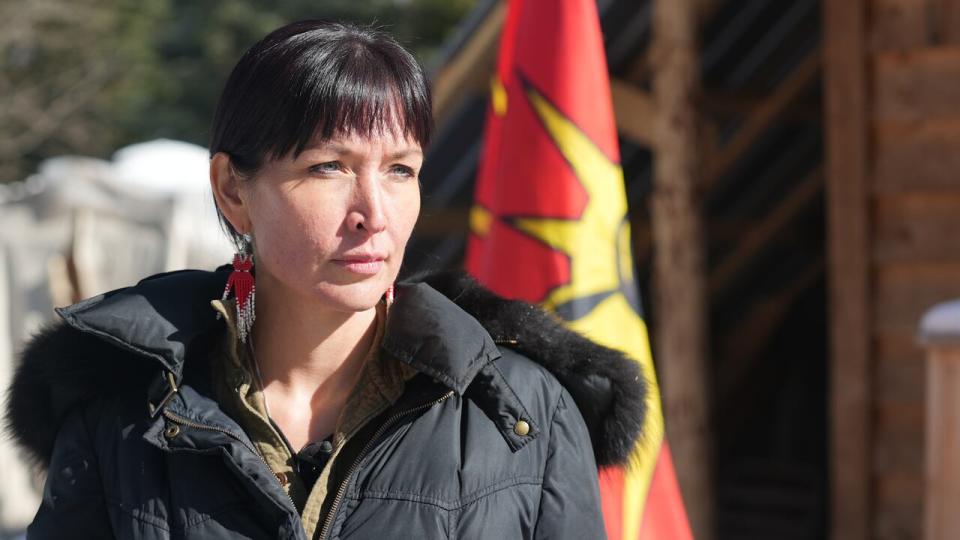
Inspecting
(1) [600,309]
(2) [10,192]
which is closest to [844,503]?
(1) [600,309]

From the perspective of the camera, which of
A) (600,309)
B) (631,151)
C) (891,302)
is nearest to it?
(600,309)

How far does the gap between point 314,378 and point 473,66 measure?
12.0ft

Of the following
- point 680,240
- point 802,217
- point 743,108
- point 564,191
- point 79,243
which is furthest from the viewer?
point 802,217

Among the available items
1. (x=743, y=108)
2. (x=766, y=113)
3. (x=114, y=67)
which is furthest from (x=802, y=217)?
(x=114, y=67)

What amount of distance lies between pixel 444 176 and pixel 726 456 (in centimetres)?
318

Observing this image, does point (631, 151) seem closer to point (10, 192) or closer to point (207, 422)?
point (10, 192)

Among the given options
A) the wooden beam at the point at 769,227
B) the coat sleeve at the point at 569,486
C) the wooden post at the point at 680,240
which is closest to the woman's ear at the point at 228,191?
the coat sleeve at the point at 569,486

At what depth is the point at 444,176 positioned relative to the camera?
19.9 ft

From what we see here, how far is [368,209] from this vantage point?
152cm

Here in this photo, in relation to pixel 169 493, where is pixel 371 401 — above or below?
above

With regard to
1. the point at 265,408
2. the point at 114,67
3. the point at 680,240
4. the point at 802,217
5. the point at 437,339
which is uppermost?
the point at 114,67

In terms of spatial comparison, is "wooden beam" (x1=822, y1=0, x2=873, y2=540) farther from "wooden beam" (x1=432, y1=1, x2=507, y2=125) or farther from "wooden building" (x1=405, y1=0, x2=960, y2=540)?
"wooden beam" (x1=432, y1=1, x2=507, y2=125)

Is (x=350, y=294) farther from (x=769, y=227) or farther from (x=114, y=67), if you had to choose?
(x=114, y=67)

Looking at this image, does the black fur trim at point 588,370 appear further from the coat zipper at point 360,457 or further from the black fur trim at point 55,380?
the black fur trim at point 55,380
